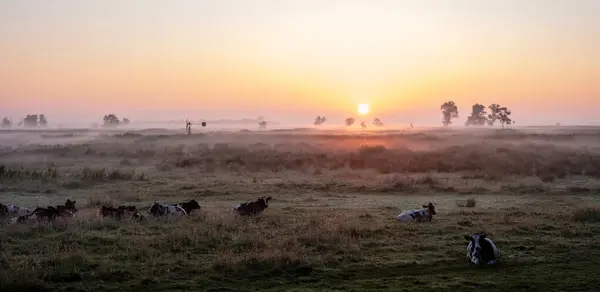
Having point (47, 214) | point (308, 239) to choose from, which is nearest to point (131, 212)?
point (47, 214)

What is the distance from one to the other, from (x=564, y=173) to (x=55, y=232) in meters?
31.7

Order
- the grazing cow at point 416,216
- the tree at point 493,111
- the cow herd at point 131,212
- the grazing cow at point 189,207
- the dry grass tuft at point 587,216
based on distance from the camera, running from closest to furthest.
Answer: the cow herd at point 131,212
the dry grass tuft at point 587,216
the grazing cow at point 416,216
the grazing cow at point 189,207
the tree at point 493,111

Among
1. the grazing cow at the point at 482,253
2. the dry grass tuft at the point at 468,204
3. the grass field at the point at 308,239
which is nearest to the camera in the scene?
the grass field at the point at 308,239

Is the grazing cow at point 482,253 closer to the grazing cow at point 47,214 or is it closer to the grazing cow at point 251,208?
the grazing cow at point 251,208

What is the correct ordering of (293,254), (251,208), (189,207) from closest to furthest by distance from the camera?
(293,254) → (251,208) → (189,207)

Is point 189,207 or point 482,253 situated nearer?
point 482,253

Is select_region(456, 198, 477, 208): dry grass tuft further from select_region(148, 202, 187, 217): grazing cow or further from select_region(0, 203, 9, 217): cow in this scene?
select_region(0, 203, 9, 217): cow

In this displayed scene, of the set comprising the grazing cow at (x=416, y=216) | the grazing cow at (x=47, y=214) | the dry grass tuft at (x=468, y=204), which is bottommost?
the dry grass tuft at (x=468, y=204)

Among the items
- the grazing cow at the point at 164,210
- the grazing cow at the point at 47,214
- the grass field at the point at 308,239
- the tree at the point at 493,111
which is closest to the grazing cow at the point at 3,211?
the grazing cow at the point at 47,214

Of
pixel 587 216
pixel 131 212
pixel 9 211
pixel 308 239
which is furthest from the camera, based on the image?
pixel 9 211

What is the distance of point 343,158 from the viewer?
153ft

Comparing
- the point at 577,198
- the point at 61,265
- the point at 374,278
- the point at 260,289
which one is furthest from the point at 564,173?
the point at 61,265

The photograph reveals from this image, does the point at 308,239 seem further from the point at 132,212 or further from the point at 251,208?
the point at 132,212

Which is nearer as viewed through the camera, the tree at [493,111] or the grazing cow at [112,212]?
the grazing cow at [112,212]
